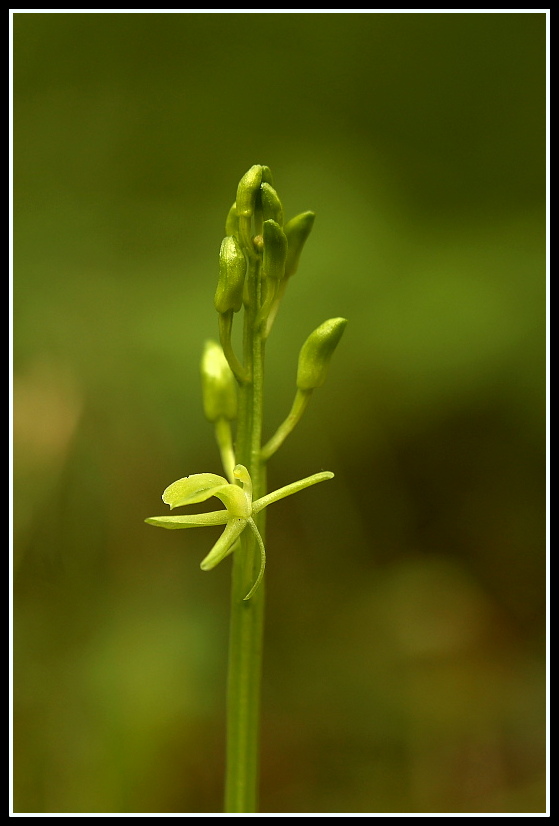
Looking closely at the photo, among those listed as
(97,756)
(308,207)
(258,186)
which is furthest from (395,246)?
(97,756)

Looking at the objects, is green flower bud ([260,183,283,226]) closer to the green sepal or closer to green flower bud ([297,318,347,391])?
green flower bud ([297,318,347,391])

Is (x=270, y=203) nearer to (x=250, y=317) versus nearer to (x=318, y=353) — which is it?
(x=250, y=317)

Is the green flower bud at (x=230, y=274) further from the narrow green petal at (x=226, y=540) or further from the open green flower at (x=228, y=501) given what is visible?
the narrow green petal at (x=226, y=540)

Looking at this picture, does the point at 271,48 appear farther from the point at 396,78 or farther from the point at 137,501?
the point at 137,501

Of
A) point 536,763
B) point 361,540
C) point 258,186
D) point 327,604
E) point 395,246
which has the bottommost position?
point 536,763

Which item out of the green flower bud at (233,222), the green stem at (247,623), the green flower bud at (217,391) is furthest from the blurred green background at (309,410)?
the green flower bud at (233,222)
